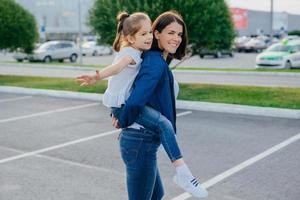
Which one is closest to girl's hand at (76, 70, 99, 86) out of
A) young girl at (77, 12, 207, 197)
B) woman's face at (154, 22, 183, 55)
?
young girl at (77, 12, 207, 197)

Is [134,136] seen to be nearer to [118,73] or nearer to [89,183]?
[118,73]

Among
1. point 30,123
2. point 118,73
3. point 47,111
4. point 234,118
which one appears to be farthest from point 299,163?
point 47,111

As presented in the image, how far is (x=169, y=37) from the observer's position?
2.99 m

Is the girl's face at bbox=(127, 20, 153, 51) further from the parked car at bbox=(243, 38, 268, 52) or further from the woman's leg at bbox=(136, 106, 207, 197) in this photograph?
the parked car at bbox=(243, 38, 268, 52)

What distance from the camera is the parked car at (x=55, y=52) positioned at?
3444 cm

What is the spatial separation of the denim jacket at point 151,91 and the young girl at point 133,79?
0.14 ft

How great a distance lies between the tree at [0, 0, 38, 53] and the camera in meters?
18.2

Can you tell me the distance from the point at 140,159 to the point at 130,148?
10 cm

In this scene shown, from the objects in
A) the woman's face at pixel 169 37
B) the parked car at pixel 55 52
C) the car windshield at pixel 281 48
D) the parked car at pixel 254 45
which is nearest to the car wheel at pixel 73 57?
the parked car at pixel 55 52

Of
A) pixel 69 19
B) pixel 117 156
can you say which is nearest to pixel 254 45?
pixel 117 156

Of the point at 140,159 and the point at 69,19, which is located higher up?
the point at 69,19

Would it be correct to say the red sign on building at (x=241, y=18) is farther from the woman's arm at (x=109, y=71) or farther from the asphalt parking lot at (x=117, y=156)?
the woman's arm at (x=109, y=71)

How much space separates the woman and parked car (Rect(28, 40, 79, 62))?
106 ft

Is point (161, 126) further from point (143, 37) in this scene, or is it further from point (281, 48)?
point (281, 48)
